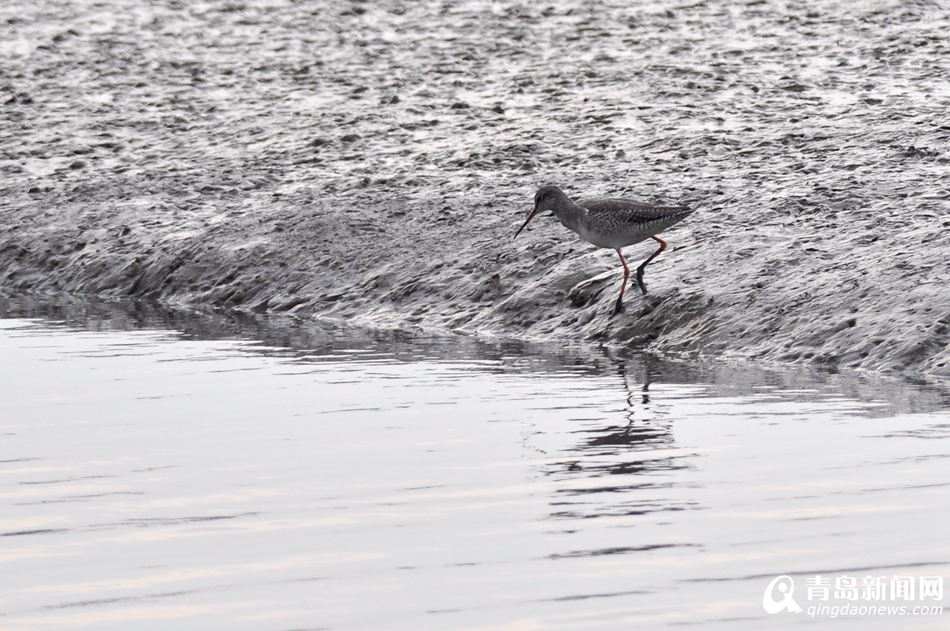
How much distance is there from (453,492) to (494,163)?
1098cm

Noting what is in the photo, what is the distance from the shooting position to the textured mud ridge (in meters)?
13.9

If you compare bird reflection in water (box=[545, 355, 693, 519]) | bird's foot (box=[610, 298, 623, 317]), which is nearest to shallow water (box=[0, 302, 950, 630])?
bird reflection in water (box=[545, 355, 693, 519])

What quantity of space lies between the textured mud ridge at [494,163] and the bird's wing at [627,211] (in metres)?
0.55

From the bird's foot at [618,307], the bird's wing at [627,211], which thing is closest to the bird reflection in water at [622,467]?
the bird's foot at [618,307]

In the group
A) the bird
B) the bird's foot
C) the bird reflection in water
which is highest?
the bird

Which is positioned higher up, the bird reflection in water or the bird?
the bird

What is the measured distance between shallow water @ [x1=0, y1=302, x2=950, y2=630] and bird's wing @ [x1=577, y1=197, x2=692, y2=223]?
171cm

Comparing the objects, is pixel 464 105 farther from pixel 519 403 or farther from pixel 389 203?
pixel 519 403

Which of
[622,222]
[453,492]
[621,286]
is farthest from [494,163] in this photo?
[453,492]

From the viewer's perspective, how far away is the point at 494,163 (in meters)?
18.9

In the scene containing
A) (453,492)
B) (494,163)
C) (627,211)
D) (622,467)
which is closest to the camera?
(453,492)

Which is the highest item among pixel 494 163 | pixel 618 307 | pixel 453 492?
pixel 494 163

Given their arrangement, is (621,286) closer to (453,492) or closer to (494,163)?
(494,163)

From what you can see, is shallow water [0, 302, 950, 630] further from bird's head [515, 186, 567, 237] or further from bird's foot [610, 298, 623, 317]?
bird's head [515, 186, 567, 237]
